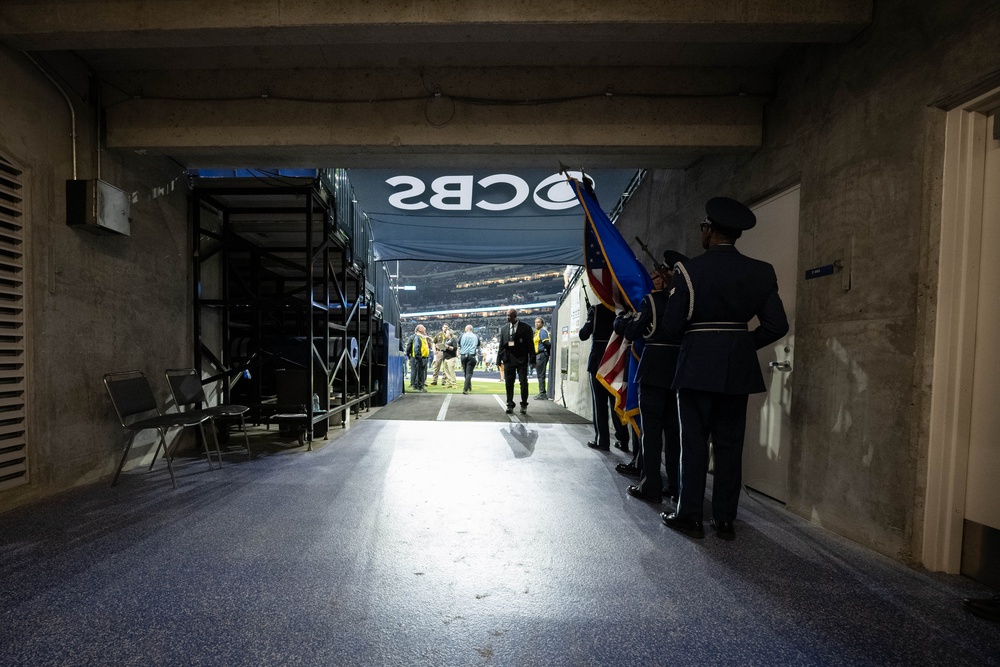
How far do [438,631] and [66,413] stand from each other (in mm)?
3303

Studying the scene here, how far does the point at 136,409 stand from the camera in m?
3.30

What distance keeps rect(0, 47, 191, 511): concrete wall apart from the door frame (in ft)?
17.2

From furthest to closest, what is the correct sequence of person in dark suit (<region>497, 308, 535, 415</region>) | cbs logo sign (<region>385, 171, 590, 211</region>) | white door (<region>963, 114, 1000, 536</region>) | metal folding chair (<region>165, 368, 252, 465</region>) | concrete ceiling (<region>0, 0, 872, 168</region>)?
1. person in dark suit (<region>497, 308, 535, 415</region>)
2. cbs logo sign (<region>385, 171, 590, 211</region>)
3. metal folding chair (<region>165, 368, 252, 465</region>)
4. concrete ceiling (<region>0, 0, 872, 168</region>)
5. white door (<region>963, 114, 1000, 536</region>)

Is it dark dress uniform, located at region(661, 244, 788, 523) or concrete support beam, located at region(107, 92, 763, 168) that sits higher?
concrete support beam, located at region(107, 92, 763, 168)

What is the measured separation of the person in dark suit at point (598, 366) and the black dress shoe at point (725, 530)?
1.68 meters

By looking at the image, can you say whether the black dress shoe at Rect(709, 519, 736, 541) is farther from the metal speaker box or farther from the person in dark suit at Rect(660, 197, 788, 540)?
the metal speaker box

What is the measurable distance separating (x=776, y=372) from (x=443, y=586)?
8.63ft

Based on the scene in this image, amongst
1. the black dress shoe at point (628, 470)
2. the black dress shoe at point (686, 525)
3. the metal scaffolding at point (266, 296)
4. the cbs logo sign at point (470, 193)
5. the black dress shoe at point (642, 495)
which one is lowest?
the black dress shoe at point (628, 470)

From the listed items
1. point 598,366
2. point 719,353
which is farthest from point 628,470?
point 719,353

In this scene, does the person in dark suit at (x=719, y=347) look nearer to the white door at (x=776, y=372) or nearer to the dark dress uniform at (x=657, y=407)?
the dark dress uniform at (x=657, y=407)

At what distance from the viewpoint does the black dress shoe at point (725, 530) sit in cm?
233

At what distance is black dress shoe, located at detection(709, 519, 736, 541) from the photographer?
2.33 metres

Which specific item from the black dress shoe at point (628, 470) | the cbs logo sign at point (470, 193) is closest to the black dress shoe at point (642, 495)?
the black dress shoe at point (628, 470)

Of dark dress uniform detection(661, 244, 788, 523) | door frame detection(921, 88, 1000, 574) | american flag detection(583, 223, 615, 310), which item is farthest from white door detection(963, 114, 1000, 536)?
american flag detection(583, 223, 615, 310)
